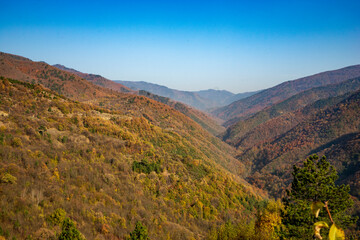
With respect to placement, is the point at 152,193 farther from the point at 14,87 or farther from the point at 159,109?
the point at 159,109

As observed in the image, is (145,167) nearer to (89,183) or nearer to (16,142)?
(89,183)

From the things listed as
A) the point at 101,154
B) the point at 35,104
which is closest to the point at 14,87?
the point at 35,104

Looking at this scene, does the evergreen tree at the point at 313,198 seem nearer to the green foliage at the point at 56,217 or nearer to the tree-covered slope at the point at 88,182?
the tree-covered slope at the point at 88,182

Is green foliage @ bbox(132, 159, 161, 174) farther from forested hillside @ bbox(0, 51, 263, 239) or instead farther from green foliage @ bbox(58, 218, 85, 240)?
green foliage @ bbox(58, 218, 85, 240)

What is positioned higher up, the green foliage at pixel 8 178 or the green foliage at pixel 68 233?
the green foliage at pixel 8 178

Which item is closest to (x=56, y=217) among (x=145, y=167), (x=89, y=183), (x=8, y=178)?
(x=8, y=178)

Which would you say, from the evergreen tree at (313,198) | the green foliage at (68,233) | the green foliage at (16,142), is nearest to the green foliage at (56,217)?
the green foliage at (68,233)
